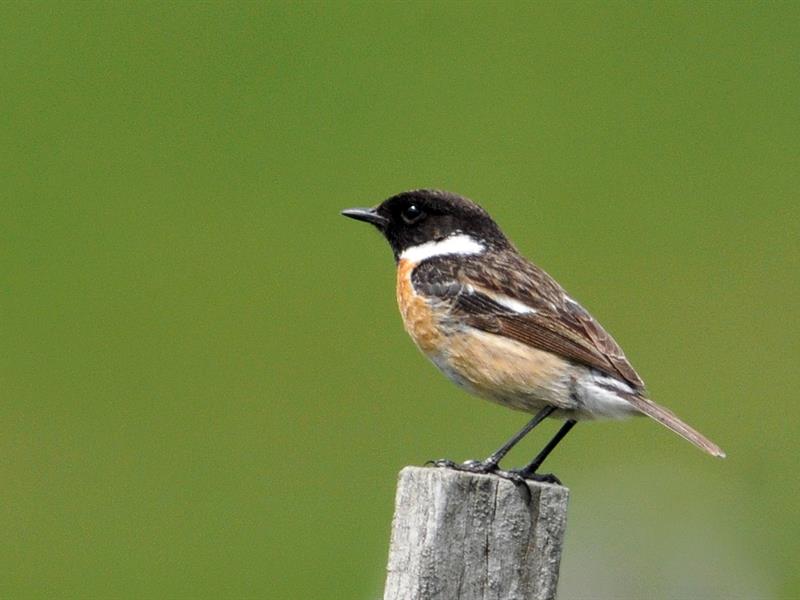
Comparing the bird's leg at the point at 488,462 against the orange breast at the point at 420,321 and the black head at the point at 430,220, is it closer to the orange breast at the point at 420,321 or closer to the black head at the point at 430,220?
the orange breast at the point at 420,321

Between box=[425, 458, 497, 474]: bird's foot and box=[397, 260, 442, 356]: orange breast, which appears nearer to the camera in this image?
box=[425, 458, 497, 474]: bird's foot

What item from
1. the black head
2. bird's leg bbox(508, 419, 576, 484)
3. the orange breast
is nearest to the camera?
bird's leg bbox(508, 419, 576, 484)

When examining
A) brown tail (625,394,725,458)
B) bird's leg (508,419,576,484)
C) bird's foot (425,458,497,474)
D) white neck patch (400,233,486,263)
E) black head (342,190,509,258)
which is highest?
black head (342,190,509,258)

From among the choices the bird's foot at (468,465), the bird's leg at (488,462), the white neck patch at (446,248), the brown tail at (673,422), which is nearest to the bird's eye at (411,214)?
the white neck patch at (446,248)

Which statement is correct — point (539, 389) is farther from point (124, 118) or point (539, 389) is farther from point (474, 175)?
point (124, 118)

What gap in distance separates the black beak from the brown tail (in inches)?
63.4

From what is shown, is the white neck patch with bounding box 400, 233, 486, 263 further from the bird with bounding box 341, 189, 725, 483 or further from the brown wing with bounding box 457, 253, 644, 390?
the brown wing with bounding box 457, 253, 644, 390

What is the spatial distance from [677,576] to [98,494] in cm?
508

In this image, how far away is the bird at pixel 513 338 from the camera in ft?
19.4

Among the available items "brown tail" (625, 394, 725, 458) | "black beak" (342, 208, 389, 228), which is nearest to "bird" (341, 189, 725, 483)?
"brown tail" (625, 394, 725, 458)

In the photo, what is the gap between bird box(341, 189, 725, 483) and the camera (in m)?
5.92

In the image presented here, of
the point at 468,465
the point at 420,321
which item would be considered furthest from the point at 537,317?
the point at 468,465

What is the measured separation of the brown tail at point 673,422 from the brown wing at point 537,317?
8 cm

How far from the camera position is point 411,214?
276 inches
